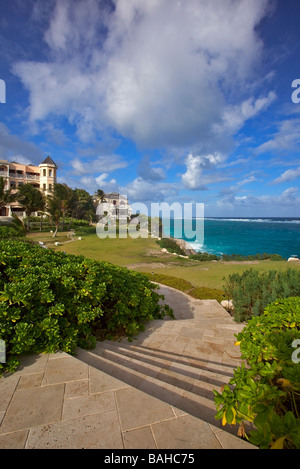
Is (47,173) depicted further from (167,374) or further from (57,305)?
(167,374)

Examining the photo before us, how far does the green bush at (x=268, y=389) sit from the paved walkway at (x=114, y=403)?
0.23 m

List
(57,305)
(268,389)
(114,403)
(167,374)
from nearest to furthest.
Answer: (268,389) < (114,403) < (167,374) < (57,305)

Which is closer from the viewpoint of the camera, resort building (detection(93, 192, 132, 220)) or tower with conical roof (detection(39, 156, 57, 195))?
tower with conical roof (detection(39, 156, 57, 195))

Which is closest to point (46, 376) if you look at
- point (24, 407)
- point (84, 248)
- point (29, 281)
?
point (24, 407)

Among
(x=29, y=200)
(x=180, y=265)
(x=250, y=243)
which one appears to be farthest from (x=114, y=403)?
(x=250, y=243)

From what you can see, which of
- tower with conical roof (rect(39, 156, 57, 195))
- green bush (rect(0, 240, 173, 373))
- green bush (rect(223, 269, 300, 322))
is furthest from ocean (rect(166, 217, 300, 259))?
green bush (rect(0, 240, 173, 373))

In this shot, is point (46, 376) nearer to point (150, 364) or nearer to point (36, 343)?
point (36, 343)

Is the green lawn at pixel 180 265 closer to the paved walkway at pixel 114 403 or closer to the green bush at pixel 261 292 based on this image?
the green bush at pixel 261 292

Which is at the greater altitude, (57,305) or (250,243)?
(57,305)

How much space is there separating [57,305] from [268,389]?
2712mm

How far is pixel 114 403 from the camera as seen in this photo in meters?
1.96

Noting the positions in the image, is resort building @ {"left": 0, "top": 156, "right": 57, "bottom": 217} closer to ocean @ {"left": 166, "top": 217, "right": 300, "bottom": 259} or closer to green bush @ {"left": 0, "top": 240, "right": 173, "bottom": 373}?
ocean @ {"left": 166, "top": 217, "right": 300, "bottom": 259}

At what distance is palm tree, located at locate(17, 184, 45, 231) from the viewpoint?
98.6 feet

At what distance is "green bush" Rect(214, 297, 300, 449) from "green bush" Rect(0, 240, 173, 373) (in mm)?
2192
